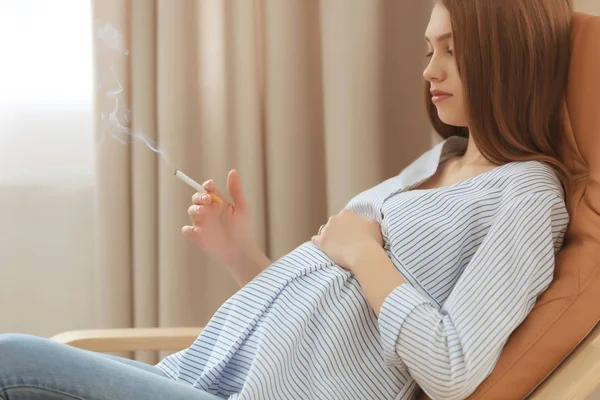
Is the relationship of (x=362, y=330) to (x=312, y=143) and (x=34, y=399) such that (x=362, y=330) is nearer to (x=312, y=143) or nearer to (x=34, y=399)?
(x=34, y=399)

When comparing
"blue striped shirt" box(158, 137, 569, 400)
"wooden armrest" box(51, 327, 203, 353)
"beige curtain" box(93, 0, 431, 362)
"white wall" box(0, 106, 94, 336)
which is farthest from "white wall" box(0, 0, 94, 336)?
"blue striped shirt" box(158, 137, 569, 400)

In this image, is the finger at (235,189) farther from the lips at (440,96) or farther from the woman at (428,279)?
the lips at (440,96)

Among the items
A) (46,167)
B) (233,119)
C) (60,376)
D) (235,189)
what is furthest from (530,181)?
(46,167)

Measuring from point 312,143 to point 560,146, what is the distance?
2.65ft

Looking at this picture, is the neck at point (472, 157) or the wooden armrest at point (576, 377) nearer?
the wooden armrest at point (576, 377)

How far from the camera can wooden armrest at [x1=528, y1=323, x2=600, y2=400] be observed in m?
0.93

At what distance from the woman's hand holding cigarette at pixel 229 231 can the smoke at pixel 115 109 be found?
0.48m

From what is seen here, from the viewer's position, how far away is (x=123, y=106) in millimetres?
1876

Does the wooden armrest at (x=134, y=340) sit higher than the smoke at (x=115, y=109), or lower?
lower

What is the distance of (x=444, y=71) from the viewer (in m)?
1.26

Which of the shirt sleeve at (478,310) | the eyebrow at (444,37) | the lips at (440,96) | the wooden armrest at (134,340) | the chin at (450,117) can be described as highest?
the eyebrow at (444,37)

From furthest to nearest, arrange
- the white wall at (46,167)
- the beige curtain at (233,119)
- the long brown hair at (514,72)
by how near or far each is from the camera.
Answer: the white wall at (46,167) < the beige curtain at (233,119) < the long brown hair at (514,72)

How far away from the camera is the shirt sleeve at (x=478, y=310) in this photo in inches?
37.9

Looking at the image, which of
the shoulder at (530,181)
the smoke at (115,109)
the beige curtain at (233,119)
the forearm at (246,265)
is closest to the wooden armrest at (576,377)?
the shoulder at (530,181)
